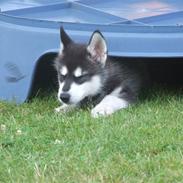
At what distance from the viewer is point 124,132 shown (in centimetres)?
400

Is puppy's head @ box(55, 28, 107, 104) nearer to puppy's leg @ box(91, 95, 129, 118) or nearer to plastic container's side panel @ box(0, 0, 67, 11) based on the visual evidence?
puppy's leg @ box(91, 95, 129, 118)

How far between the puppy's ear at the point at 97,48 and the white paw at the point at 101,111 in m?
0.35

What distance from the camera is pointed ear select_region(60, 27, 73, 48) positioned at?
4.63m

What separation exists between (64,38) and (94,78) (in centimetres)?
36

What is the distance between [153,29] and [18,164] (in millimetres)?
1561

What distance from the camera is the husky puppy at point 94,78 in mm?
4621

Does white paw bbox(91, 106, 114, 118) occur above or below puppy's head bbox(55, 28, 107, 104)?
below

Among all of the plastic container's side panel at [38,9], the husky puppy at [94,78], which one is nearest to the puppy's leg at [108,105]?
the husky puppy at [94,78]

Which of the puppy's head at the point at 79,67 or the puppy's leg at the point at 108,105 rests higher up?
the puppy's head at the point at 79,67

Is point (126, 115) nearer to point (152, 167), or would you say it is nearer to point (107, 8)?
point (152, 167)

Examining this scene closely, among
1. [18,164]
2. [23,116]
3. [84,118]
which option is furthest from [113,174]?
[23,116]

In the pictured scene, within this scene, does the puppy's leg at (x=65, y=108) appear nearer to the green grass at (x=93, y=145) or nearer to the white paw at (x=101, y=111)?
the green grass at (x=93, y=145)

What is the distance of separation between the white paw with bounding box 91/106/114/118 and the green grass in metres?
0.07

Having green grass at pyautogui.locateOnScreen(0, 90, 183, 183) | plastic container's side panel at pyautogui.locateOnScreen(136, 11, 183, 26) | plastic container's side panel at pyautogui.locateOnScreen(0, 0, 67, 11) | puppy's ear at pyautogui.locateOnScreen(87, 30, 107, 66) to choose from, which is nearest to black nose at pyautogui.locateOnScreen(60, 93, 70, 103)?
green grass at pyautogui.locateOnScreen(0, 90, 183, 183)
